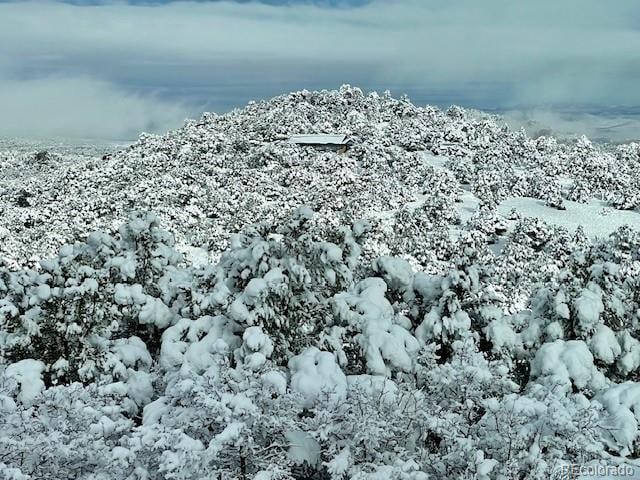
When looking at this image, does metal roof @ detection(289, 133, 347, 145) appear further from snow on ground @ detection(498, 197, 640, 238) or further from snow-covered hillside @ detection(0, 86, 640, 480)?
snow-covered hillside @ detection(0, 86, 640, 480)

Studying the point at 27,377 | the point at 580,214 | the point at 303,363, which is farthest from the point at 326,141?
the point at 303,363

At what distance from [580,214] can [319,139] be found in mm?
33157

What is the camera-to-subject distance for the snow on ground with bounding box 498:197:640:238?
49.6 m

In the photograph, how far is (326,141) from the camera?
2749 inches

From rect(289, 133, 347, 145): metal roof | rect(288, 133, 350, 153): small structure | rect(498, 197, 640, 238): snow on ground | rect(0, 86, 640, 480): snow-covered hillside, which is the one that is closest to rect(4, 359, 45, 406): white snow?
rect(0, 86, 640, 480): snow-covered hillside

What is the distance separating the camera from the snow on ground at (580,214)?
1953 inches

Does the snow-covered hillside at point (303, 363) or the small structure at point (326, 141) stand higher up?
the snow-covered hillside at point (303, 363)

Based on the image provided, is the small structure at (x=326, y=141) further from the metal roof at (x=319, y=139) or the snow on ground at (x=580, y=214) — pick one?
the snow on ground at (x=580, y=214)

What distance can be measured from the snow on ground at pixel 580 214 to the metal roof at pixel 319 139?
23.2m

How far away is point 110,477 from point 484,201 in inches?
1975

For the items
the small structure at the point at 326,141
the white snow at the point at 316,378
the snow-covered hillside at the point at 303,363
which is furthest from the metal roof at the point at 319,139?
the white snow at the point at 316,378

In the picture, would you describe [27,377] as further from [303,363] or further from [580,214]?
[580,214]

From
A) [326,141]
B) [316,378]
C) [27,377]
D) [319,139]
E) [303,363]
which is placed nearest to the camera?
[316,378]

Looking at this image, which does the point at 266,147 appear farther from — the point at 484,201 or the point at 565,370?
the point at 565,370
